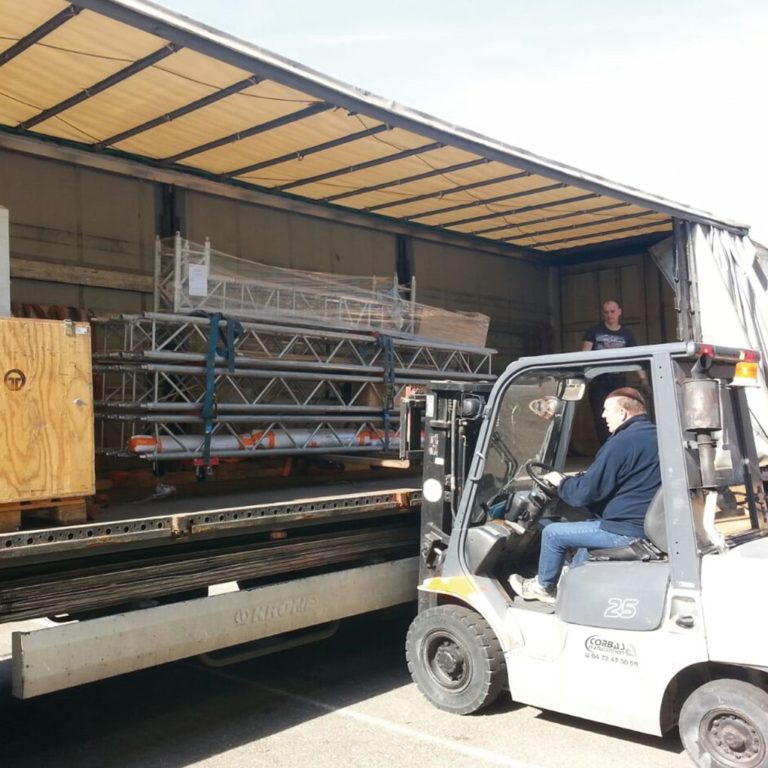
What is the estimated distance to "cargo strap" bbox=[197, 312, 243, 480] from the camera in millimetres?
5883

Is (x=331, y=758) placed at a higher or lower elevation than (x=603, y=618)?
lower

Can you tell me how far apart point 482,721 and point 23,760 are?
7.65ft

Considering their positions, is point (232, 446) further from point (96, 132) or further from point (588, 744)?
point (588, 744)

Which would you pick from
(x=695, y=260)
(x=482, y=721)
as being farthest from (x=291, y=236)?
(x=482, y=721)

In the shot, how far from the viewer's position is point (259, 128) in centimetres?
631

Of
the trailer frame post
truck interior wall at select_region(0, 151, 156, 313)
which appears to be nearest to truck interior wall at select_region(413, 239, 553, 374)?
truck interior wall at select_region(0, 151, 156, 313)

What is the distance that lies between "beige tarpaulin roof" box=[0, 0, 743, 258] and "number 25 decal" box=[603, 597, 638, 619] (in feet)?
11.4

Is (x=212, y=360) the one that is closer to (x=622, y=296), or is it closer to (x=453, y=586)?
(x=453, y=586)

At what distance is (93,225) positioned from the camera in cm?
674

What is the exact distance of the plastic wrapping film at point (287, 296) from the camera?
665cm

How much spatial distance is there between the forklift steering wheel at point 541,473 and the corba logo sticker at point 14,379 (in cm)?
265

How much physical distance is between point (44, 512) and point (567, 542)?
8.45 ft

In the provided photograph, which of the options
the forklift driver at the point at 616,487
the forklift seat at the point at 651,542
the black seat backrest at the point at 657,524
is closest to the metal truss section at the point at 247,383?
the forklift driver at the point at 616,487

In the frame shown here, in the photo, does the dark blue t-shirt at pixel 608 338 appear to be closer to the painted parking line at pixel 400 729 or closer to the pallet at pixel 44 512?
the painted parking line at pixel 400 729
